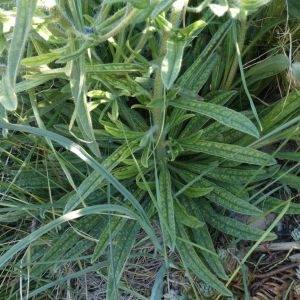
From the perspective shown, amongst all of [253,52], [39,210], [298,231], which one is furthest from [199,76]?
[39,210]

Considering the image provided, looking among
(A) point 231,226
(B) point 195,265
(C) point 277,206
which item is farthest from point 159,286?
(C) point 277,206

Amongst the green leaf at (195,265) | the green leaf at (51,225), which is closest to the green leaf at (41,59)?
the green leaf at (51,225)

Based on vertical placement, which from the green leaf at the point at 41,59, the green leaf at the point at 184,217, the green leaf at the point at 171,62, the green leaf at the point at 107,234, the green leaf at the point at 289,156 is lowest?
the green leaf at the point at 107,234

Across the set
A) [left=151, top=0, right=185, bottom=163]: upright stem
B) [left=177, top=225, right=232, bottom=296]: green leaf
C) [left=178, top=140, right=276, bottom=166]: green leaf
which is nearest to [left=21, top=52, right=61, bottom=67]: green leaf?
[left=151, top=0, right=185, bottom=163]: upright stem

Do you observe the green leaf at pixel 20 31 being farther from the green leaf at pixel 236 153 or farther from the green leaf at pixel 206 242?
the green leaf at pixel 206 242

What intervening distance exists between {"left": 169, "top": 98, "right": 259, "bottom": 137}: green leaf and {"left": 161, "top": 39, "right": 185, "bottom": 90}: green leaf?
246mm

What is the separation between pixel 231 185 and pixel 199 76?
0.30 metres

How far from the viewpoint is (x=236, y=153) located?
4.64 feet

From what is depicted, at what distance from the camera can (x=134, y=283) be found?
65.0 inches

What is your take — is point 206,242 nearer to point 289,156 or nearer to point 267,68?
point 289,156

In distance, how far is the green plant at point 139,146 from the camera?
1.30 meters

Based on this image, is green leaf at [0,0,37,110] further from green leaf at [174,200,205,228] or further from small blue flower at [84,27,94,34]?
green leaf at [174,200,205,228]

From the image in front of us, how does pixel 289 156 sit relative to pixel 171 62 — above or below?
below

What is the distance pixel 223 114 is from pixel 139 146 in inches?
8.6
